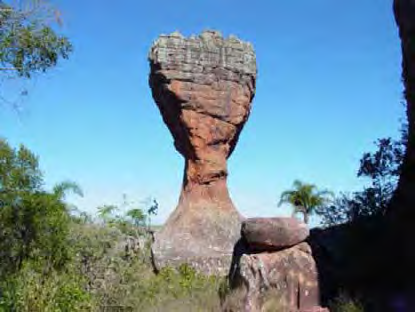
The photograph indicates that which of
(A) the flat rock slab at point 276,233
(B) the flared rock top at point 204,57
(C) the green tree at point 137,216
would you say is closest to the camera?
(A) the flat rock slab at point 276,233

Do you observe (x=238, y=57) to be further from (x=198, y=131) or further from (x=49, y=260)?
(x=49, y=260)

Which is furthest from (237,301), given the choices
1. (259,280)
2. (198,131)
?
(198,131)

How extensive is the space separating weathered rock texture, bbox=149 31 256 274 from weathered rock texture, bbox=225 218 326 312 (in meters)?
10.5

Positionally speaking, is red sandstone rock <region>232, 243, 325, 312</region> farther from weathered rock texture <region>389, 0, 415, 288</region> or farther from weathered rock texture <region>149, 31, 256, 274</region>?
weathered rock texture <region>149, 31, 256, 274</region>

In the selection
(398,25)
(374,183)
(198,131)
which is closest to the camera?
(398,25)

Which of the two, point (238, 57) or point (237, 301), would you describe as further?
point (238, 57)

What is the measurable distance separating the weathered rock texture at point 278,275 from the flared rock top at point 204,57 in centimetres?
1258

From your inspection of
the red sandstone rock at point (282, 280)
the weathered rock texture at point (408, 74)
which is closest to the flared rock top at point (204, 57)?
the red sandstone rock at point (282, 280)

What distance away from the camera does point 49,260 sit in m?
10.1

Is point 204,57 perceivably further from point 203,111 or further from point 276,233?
point 276,233

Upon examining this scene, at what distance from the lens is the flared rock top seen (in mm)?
21984

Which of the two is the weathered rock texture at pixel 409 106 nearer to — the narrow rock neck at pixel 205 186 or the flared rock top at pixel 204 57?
the flared rock top at pixel 204 57

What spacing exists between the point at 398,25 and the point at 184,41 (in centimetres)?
1486

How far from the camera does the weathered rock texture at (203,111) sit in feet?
71.4
